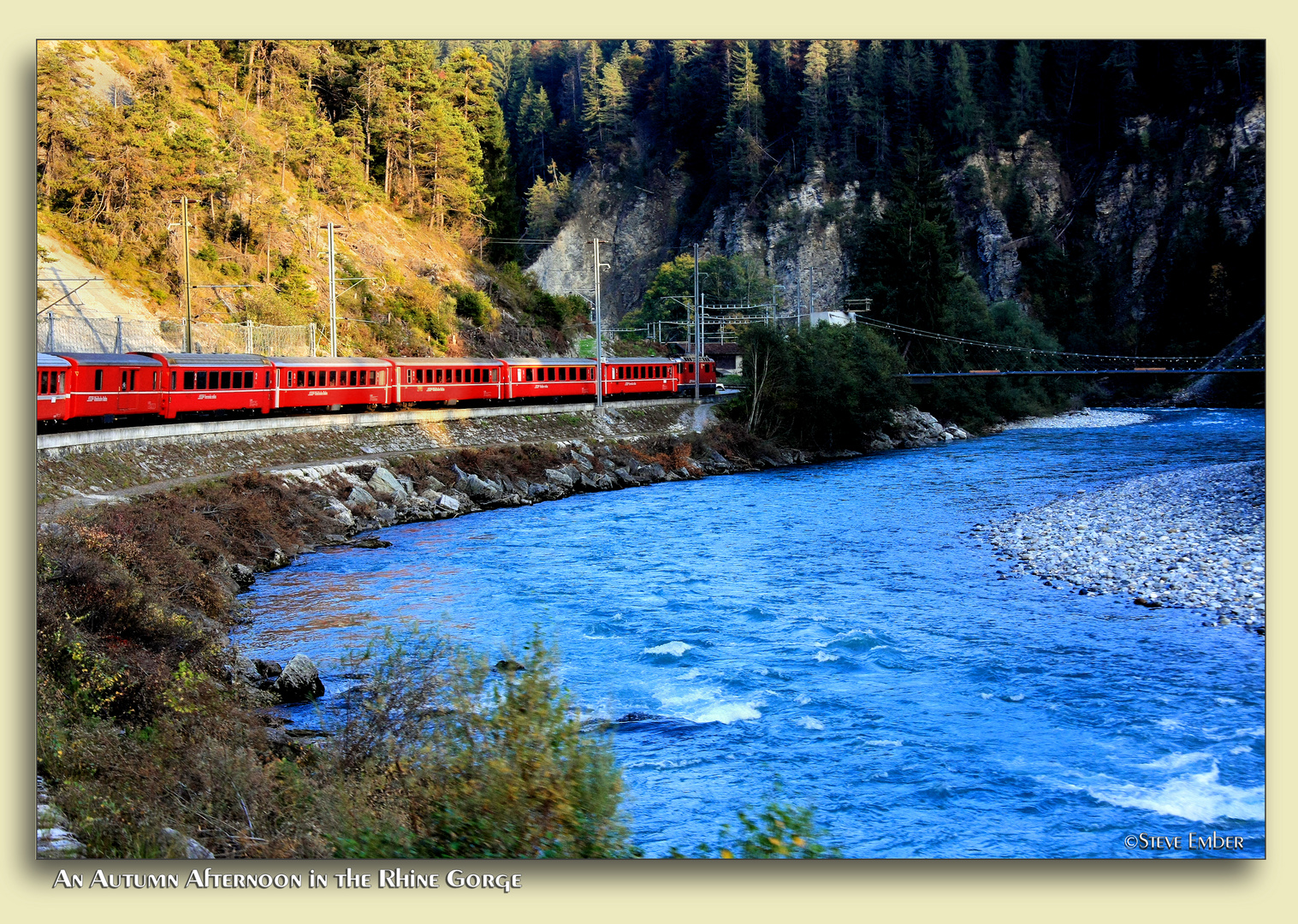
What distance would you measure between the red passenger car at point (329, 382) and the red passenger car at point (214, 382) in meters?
0.55

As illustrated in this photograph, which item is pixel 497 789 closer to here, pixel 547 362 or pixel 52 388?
pixel 52 388

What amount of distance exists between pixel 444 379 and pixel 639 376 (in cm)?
999

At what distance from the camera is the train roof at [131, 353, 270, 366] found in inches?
931

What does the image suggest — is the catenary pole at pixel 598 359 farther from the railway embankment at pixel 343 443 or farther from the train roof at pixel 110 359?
the train roof at pixel 110 359

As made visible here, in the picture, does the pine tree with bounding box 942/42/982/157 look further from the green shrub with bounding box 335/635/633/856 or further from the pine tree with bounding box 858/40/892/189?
the green shrub with bounding box 335/635/633/856

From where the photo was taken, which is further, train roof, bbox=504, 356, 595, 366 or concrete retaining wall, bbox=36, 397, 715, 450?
train roof, bbox=504, 356, 595, 366

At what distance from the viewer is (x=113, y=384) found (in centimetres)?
2186

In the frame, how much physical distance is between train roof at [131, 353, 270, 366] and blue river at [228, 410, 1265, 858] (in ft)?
21.4

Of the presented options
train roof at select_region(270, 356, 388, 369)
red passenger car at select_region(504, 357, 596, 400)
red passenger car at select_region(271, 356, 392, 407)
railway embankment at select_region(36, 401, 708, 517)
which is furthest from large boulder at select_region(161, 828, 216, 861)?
red passenger car at select_region(504, 357, 596, 400)

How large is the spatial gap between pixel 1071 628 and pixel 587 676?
21.1 ft

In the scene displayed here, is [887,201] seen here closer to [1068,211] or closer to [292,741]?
[1068,211]

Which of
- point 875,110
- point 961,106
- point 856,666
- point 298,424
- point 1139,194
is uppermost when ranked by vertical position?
point 875,110

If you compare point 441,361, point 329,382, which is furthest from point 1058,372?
point 329,382

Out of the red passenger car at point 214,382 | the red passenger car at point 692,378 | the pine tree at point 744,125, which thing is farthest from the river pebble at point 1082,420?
the red passenger car at point 214,382
